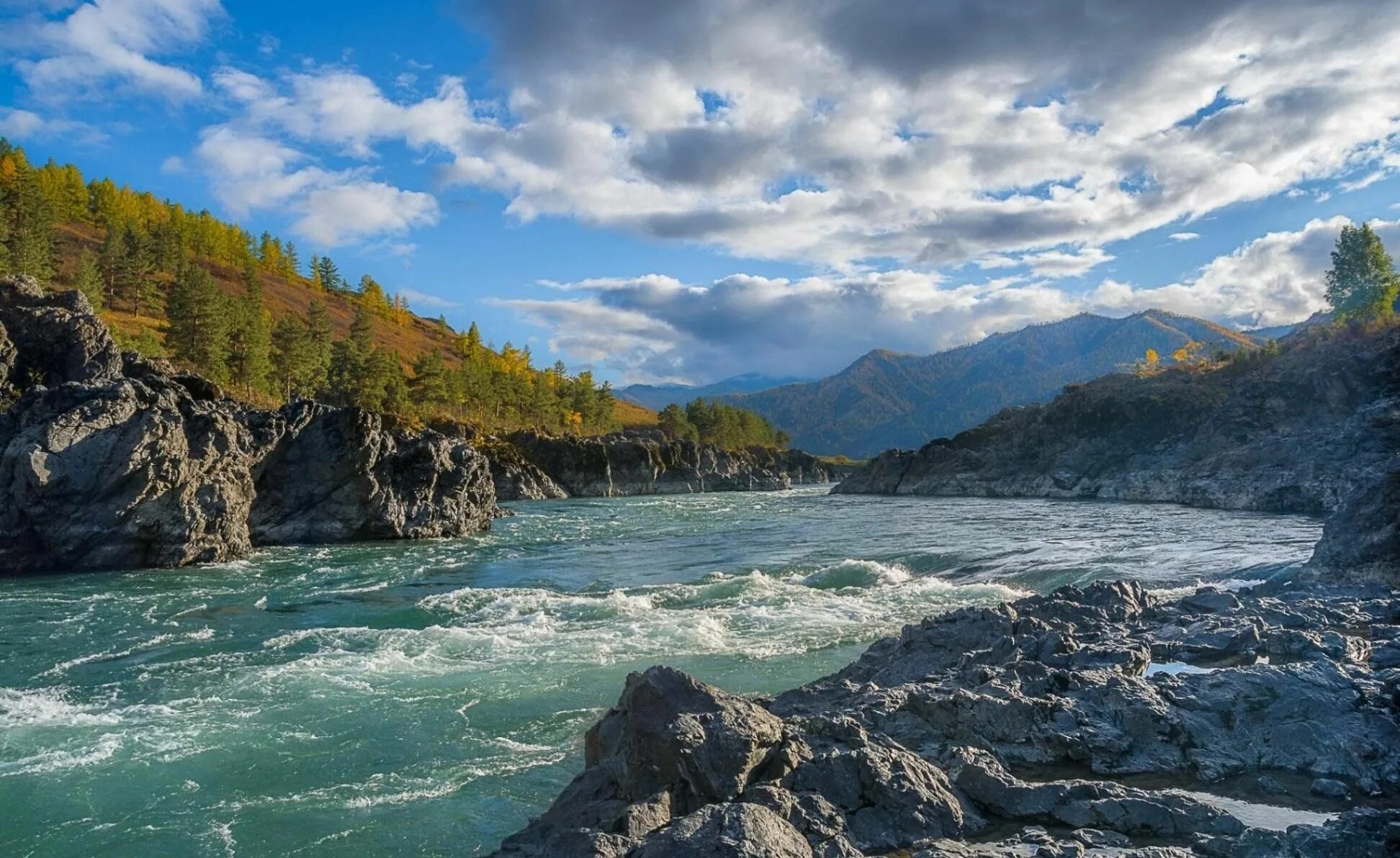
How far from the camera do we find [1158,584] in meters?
24.8

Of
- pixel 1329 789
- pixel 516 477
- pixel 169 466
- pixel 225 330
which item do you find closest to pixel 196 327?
pixel 225 330

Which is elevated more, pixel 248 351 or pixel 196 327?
pixel 196 327

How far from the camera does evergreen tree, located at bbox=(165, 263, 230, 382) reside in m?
89.5

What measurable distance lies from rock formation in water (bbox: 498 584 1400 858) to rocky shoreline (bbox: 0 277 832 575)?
3433 cm

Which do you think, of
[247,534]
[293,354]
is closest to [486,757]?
[247,534]

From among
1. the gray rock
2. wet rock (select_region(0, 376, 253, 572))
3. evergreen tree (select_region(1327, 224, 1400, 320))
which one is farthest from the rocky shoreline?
evergreen tree (select_region(1327, 224, 1400, 320))

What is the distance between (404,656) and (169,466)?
23451mm

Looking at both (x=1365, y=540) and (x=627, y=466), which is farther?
(x=627, y=466)

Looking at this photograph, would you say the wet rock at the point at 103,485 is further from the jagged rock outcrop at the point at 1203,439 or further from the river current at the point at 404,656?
the jagged rock outcrop at the point at 1203,439

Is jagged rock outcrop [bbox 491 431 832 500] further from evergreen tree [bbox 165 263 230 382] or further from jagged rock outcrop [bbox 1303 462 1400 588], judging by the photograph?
jagged rock outcrop [bbox 1303 462 1400 588]

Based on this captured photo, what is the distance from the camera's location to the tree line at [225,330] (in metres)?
91.9

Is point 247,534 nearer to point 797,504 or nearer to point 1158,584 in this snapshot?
point 1158,584

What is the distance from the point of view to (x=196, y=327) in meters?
89.9

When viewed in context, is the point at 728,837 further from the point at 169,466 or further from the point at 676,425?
the point at 676,425
